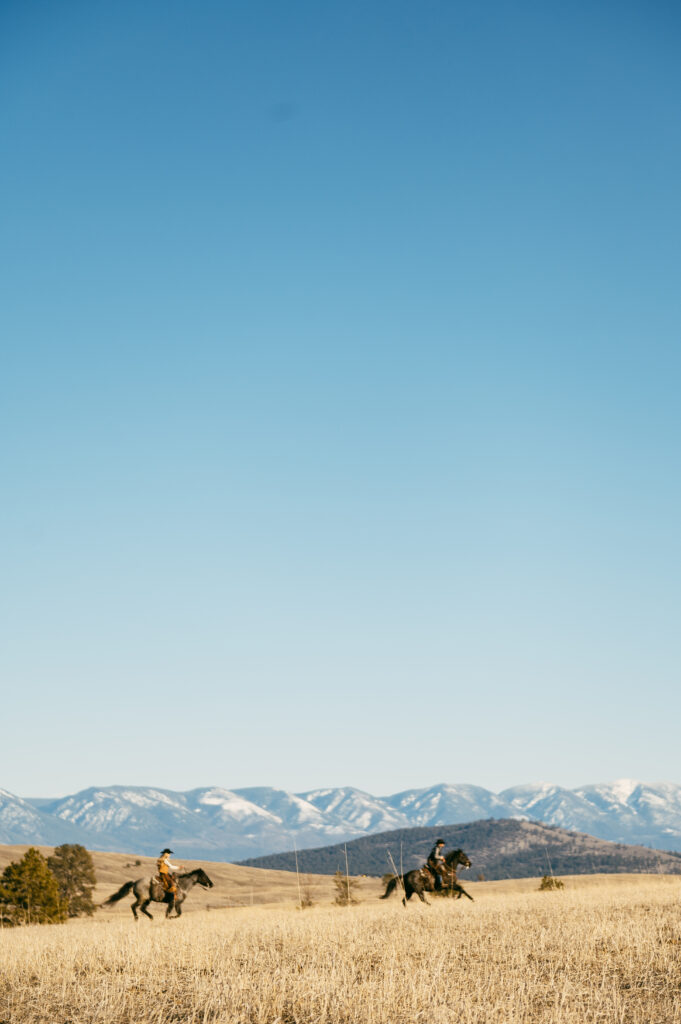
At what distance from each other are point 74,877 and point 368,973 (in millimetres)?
49410

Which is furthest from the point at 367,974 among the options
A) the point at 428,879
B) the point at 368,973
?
the point at 428,879

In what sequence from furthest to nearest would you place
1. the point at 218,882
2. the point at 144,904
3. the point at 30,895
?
the point at 218,882 → the point at 30,895 → the point at 144,904

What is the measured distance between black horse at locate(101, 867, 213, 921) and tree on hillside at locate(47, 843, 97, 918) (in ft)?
94.0

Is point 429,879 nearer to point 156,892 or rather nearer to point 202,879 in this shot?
point 202,879

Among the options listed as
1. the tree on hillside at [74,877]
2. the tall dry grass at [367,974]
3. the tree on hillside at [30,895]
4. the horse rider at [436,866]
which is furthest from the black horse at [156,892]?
the tree on hillside at [74,877]

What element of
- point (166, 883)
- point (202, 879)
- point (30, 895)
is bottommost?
point (30, 895)

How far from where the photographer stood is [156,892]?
27.5 m

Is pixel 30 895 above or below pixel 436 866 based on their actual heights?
below

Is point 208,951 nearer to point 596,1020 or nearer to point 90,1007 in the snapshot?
point 90,1007

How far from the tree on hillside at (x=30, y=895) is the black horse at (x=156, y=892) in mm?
16391

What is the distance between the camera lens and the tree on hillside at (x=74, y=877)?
179ft

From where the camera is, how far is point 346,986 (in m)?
11.8

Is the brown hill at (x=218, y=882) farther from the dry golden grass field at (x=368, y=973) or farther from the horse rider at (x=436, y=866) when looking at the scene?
the dry golden grass field at (x=368, y=973)

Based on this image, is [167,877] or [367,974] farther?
[167,877]
